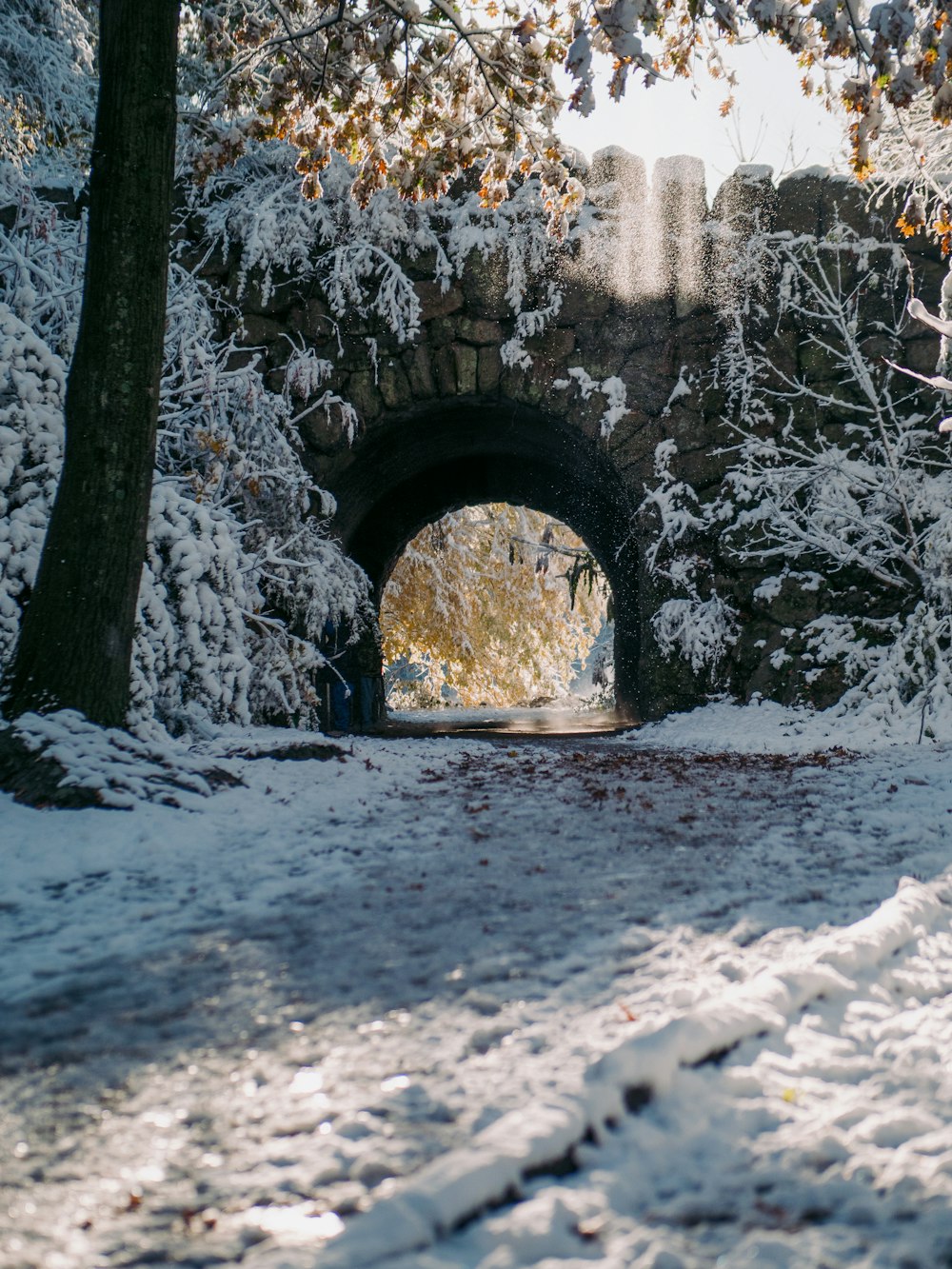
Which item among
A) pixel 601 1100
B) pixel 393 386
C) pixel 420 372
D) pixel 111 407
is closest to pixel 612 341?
pixel 420 372

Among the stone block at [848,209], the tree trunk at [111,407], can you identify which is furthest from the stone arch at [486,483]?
the tree trunk at [111,407]

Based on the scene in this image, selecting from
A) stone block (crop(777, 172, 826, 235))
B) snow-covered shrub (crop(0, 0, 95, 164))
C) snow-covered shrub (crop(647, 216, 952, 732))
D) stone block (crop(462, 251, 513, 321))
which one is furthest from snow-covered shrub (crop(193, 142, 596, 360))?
snow-covered shrub (crop(0, 0, 95, 164))

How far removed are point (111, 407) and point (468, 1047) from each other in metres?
3.22

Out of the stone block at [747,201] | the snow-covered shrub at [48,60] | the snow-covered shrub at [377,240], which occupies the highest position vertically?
the snow-covered shrub at [48,60]

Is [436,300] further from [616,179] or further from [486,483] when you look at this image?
[486,483]

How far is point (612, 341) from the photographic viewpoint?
29.3 ft

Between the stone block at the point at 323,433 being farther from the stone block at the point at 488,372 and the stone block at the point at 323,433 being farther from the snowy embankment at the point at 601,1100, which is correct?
the snowy embankment at the point at 601,1100

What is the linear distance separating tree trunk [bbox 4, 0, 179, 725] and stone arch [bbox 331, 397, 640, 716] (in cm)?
476

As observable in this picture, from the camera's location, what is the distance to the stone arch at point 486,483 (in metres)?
9.15

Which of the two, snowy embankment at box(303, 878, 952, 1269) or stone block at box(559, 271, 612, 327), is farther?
stone block at box(559, 271, 612, 327)

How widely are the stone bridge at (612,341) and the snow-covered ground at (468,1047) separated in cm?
587

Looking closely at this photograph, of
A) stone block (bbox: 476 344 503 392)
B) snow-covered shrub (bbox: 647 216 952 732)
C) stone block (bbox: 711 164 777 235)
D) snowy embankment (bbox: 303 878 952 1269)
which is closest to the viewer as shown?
snowy embankment (bbox: 303 878 952 1269)

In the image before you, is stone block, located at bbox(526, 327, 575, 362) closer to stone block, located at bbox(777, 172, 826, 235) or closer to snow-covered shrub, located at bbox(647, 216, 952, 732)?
snow-covered shrub, located at bbox(647, 216, 952, 732)

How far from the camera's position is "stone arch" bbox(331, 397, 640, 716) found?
915 cm
